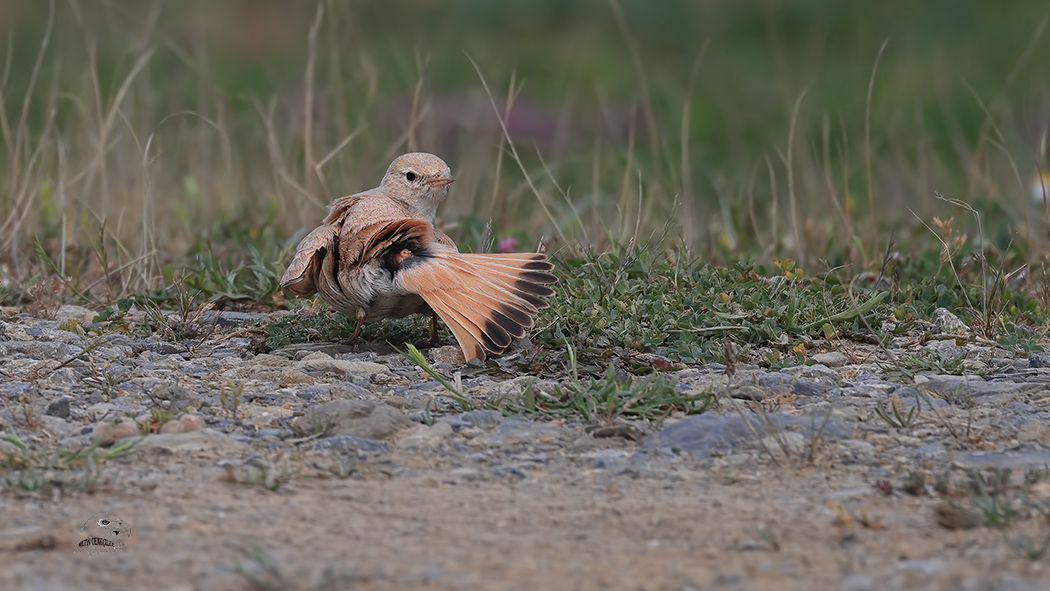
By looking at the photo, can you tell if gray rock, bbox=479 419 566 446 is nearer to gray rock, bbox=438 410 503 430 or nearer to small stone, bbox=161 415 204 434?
gray rock, bbox=438 410 503 430

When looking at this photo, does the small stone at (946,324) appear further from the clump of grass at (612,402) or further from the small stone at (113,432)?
the small stone at (113,432)

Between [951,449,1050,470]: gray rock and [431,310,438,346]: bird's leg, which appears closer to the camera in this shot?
[951,449,1050,470]: gray rock

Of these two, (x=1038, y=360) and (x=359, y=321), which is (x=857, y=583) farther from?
(x=359, y=321)

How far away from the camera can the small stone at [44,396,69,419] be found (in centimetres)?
413

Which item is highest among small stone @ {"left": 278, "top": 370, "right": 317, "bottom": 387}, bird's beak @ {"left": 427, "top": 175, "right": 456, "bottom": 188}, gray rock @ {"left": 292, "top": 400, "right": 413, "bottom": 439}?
bird's beak @ {"left": 427, "top": 175, "right": 456, "bottom": 188}

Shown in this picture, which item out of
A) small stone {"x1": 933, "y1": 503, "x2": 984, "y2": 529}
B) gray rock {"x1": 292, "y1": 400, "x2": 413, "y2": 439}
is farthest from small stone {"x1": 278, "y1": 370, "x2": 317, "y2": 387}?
small stone {"x1": 933, "y1": 503, "x2": 984, "y2": 529}

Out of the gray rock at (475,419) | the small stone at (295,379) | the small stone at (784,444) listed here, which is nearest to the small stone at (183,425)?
the small stone at (295,379)

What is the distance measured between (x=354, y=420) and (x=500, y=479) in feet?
1.79

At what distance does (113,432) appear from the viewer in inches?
154

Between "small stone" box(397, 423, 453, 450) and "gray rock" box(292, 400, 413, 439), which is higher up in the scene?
"gray rock" box(292, 400, 413, 439)

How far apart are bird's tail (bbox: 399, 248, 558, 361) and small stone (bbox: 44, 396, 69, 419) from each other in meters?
1.18

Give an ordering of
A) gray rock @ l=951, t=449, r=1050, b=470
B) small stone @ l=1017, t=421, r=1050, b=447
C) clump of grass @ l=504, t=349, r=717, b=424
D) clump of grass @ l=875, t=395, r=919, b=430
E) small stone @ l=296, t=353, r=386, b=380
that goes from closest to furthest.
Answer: gray rock @ l=951, t=449, r=1050, b=470
small stone @ l=1017, t=421, r=1050, b=447
clump of grass @ l=875, t=395, r=919, b=430
clump of grass @ l=504, t=349, r=717, b=424
small stone @ l=296, t=353, r=386, b=380

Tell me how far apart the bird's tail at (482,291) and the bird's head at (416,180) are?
0.62m

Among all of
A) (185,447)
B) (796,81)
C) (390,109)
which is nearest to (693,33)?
(796,81)
